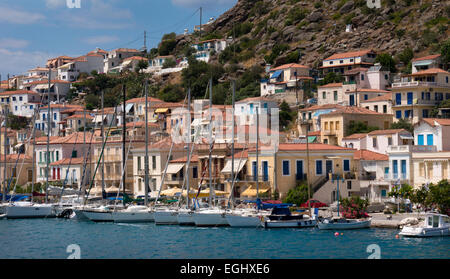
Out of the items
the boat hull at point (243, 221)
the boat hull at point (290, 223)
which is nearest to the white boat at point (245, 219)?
the boat hull at point (243, 221)

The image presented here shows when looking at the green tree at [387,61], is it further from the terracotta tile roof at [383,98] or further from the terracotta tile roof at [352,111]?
the terracotta tile roof at [352,111]

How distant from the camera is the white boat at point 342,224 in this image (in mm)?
52219

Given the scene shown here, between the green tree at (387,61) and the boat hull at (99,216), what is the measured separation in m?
58.5

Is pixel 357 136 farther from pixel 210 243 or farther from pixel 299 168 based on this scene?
pixel 210 243

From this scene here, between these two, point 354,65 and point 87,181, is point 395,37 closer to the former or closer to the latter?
point 354,65

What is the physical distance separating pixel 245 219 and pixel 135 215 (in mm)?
11563

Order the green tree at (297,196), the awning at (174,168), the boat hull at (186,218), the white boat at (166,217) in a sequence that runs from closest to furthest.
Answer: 1. the boat hull at (186,218)
2. the white boat at (166,217)
3. the green tree at (297,196)
4. the awning at (174,168)

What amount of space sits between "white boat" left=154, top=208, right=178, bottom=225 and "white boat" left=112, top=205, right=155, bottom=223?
70.9 inches

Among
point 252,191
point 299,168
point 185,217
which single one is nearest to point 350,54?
point 299,168

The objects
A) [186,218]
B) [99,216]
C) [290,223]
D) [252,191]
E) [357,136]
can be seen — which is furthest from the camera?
[357,136]

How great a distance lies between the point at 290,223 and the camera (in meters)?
54.2

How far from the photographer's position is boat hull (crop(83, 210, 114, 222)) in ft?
212
